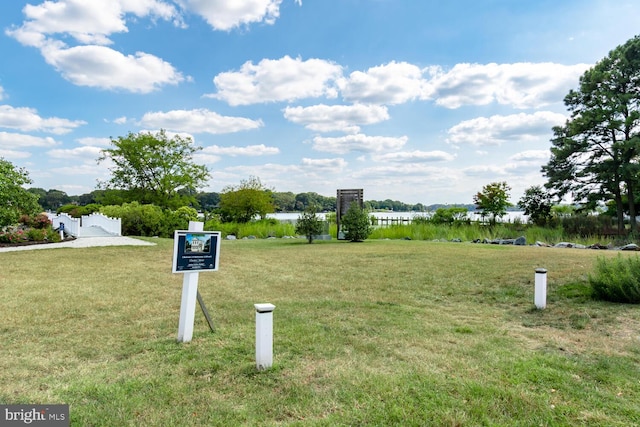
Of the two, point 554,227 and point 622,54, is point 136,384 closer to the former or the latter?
point 554,227

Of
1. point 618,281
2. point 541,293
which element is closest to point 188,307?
point 541,293

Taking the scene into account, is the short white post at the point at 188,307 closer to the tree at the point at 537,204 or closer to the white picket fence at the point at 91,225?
the white picket fence at the point at 91,225

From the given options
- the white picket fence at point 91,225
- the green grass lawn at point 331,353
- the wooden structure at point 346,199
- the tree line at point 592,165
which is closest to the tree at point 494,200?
the tree line at point 592,165

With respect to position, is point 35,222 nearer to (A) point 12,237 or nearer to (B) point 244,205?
(A) point 12,237

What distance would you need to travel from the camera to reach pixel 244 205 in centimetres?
2350

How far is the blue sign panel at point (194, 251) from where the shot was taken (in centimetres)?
363

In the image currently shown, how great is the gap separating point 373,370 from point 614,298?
4144 millimetres

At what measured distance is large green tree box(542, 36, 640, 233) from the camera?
16.2 m

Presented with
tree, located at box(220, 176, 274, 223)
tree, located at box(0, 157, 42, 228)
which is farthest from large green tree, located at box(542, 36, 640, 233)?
tree, located at box(0, 157, 42, 228)

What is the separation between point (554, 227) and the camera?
57.3 ft

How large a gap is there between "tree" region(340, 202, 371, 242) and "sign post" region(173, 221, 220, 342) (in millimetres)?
10992

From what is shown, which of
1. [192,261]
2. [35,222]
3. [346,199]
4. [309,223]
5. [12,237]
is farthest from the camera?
[346,199]

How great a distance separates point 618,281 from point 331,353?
13.7 feet

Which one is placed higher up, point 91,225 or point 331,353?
point 91,225
